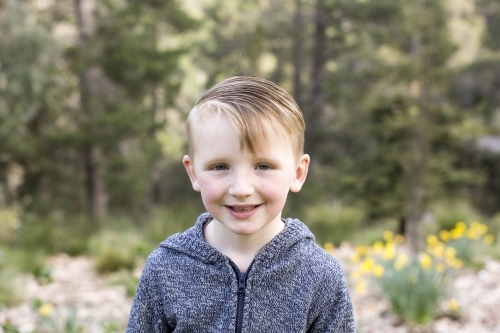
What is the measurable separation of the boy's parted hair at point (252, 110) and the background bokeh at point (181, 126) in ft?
5.75

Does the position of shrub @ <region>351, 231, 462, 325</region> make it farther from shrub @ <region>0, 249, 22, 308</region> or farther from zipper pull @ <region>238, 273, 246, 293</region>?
shrub @ <region>0, 249, 22, 308</region>

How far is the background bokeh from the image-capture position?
786 centimetres

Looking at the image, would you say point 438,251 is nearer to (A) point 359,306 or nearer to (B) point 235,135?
(A) point 359,306

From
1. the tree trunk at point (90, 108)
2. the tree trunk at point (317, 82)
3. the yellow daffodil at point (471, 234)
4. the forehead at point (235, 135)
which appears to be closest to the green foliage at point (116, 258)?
the yellow daffodil at point (471, 234)

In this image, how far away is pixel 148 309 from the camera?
1.43 m

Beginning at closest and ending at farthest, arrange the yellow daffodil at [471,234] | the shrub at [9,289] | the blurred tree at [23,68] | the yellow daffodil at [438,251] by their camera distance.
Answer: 1. the yellow daffodil at [438,251]
2. the yellow daffodil at [471,234]
3. the shrub at [9,289]
4. the blurred tree at [23,68]

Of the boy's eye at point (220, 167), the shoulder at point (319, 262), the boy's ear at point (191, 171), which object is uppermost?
the boy's ear at point (191, 171)

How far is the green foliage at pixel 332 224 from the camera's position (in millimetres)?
8383

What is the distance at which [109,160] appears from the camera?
1385 centimetres

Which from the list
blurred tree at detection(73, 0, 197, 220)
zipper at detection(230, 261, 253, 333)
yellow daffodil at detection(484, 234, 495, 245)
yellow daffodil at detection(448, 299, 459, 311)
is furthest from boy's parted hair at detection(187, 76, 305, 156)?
blurred tree at detection(73, 0, 197, 220)

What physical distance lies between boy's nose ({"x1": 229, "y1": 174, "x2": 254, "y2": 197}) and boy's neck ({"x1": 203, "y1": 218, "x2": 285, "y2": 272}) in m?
0.17

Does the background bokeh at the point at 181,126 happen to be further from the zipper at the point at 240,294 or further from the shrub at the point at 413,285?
the zipper at the point at 240,294

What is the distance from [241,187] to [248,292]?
0.91 ft

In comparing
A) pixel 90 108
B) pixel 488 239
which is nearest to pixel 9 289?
pixel 488 239
